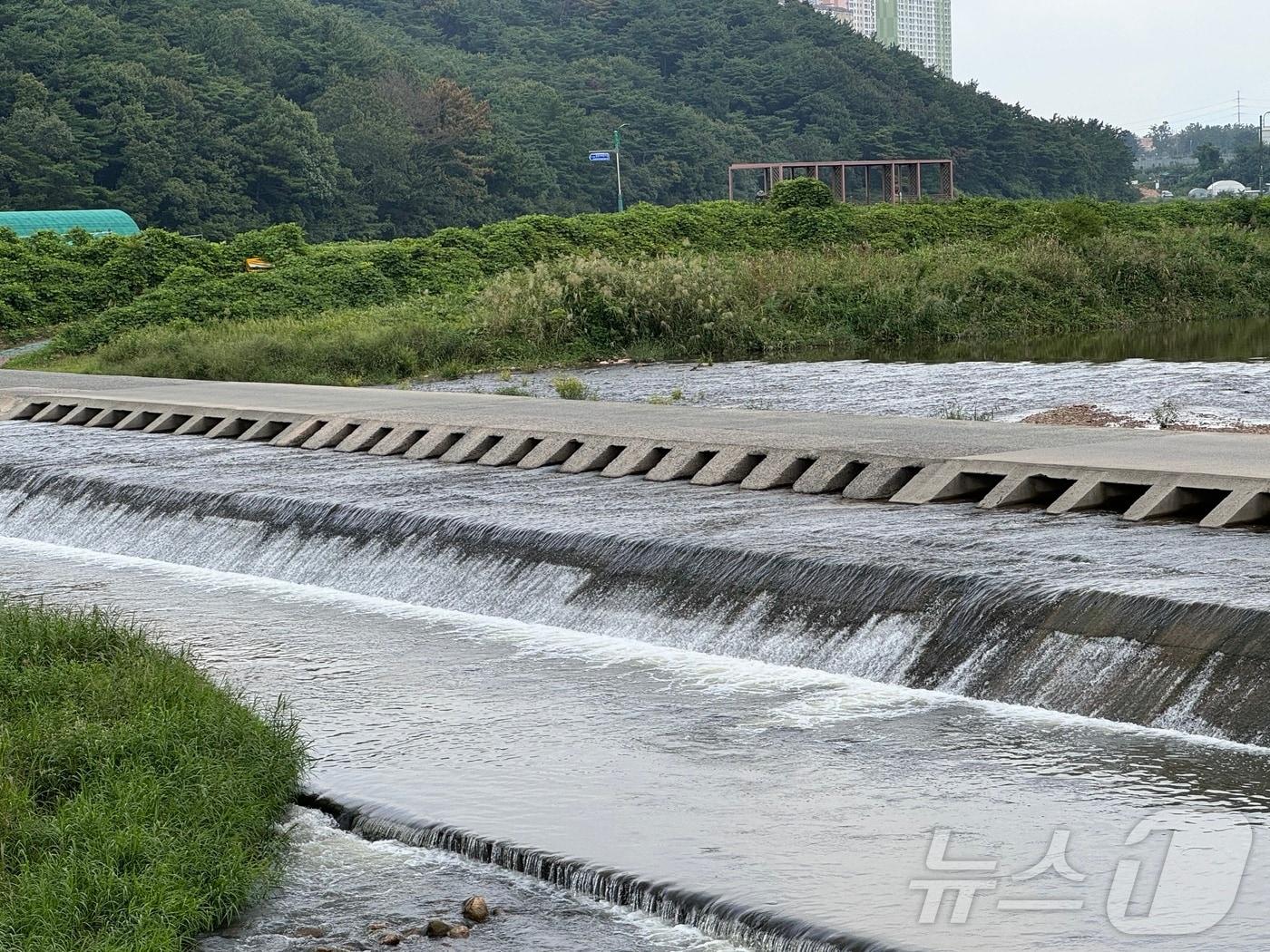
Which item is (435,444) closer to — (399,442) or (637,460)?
(399,442)

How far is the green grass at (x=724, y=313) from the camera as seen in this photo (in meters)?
24.6

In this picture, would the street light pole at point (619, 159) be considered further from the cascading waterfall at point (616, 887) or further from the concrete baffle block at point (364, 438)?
the cascading waterfall at point (616, 887)

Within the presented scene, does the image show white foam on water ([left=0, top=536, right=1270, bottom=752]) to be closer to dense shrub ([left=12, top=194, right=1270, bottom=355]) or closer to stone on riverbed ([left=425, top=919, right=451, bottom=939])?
stone on riverbed ([left=425, top=919, right=451, bottom=939])

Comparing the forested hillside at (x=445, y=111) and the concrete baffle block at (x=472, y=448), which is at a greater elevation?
the forested hillside at (x=445, y=111)

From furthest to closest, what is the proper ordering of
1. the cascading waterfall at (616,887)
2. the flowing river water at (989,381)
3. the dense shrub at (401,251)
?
the dense shrub at (401,251), the flowing river water at (989,381), the cascading waterfall at (616,887)

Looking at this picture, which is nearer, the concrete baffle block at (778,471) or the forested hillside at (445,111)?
the concrete baffle block at (778,471)

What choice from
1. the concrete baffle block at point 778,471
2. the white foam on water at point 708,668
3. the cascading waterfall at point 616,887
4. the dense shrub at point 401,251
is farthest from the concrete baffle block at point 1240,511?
the dense shrub at point 401,251

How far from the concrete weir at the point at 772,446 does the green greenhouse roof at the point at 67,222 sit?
24.4 meters

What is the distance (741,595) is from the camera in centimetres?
910

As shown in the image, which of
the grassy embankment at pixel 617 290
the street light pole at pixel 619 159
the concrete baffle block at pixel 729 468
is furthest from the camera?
the street light pole at pixel 619 159

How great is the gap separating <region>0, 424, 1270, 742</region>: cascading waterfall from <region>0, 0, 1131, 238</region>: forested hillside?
45113mm

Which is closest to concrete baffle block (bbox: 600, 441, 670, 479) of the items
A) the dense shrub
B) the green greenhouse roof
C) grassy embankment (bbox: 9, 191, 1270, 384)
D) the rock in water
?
the rock in water

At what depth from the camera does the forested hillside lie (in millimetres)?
57562

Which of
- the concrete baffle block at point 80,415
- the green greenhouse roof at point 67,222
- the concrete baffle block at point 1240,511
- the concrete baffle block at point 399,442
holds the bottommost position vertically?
the concrete baffle block at point 80,415
